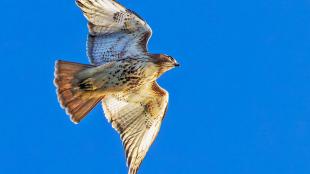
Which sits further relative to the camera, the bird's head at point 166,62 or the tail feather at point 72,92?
the bird's head at point 166,62

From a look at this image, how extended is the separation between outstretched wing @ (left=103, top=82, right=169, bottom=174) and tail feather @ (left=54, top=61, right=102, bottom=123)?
35.3 inches

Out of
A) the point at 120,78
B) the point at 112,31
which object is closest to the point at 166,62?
the point at 120,78

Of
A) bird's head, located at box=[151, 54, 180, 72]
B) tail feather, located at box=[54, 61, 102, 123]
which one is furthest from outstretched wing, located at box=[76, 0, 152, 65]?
tail feather, located at box=[54, 61, 102, 123]

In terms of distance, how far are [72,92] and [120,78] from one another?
884mm

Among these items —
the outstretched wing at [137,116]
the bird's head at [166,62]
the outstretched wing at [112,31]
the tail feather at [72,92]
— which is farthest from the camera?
the outstretched wing at [137,116]

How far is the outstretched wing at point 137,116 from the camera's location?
1903 cm

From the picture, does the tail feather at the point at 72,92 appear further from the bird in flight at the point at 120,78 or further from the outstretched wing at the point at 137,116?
the outstretched wing at the point at 137,116

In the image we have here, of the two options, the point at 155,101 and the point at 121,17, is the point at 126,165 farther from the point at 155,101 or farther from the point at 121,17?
the point at 121,17

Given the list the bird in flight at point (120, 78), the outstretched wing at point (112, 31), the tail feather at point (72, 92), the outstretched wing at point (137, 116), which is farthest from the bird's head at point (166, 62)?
the tail feather at point (72, 92)

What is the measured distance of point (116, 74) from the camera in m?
18.3

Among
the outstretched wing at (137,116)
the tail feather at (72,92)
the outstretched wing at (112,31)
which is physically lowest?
the tail feather at (72,92)

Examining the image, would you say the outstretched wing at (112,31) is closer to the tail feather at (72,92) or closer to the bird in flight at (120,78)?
the bird in flight at (120,78)

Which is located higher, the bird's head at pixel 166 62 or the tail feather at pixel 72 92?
the bird's head at pixel 166 62

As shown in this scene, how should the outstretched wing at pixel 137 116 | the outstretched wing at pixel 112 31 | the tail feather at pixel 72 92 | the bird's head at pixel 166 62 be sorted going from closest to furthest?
1. the tail feather at pixel 72 92
2. the bird's head at pixel 166 62
3. the outstretched wing at pixel 112 31
4. the outstretched wing at pixel 137 116
